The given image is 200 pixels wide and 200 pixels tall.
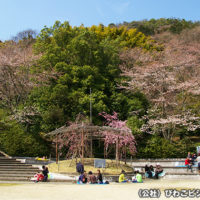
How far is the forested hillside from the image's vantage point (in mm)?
26297

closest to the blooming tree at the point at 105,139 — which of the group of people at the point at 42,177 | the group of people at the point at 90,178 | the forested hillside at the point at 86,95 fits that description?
the forested hillside at the point at 86,95

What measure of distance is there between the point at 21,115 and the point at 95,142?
7726mm

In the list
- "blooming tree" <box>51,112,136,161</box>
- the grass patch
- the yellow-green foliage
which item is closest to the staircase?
the grass patch

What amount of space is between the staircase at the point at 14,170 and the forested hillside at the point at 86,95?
2.67m

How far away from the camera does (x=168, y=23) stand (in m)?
75.8

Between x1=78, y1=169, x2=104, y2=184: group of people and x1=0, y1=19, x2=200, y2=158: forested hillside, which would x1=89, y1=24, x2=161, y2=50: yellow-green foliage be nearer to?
x1=0, y1=19, x2=200, y2=158: forested hillside

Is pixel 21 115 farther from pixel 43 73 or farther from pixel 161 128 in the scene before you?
pixel 161 128

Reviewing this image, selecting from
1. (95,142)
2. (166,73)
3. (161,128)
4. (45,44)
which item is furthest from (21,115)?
(166,73)

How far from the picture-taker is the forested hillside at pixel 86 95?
26297mm

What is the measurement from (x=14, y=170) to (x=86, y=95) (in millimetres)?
11224

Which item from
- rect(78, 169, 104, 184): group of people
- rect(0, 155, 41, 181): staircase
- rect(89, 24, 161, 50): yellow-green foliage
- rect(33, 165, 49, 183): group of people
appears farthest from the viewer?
rect(89, 24, 161, 50): yellow-green foliage

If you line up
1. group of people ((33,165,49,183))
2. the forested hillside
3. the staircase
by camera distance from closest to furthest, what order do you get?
group of people ((33,165,49,183)) < the staircase < the forested hillside

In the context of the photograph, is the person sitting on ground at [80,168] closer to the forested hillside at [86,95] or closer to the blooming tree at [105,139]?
the blooming tree at [105,139]

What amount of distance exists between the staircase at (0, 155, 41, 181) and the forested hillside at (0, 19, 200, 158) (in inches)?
105
